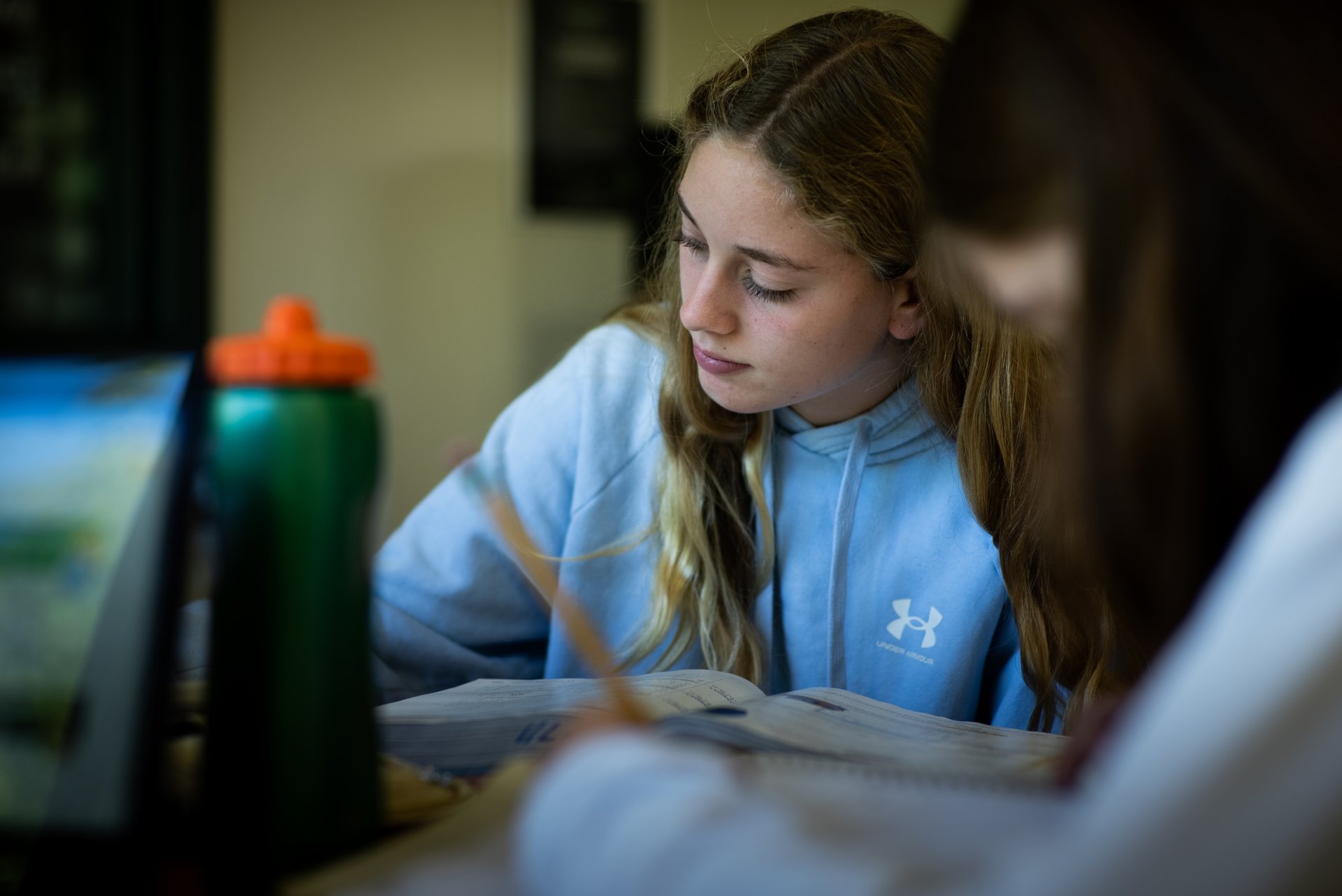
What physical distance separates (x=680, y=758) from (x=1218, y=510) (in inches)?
11.0

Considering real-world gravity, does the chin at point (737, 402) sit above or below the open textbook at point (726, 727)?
above

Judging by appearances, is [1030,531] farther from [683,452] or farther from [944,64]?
[944,64]

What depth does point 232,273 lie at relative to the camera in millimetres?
2479

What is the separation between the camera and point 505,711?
77 centimetres

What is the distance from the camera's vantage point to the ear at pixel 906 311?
1.10 m

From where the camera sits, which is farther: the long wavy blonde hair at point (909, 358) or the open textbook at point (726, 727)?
the long wavy blonde hair at point (909, 358)

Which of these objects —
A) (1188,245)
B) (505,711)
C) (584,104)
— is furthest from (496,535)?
(584,104)

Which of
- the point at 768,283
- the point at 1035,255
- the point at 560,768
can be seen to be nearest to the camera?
the point at 560,768

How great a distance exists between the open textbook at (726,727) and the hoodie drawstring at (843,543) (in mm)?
287

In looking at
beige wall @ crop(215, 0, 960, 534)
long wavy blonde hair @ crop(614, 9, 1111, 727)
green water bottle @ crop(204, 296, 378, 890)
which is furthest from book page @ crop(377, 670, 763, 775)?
beige wall @ crop(215, 0, 960, 534)

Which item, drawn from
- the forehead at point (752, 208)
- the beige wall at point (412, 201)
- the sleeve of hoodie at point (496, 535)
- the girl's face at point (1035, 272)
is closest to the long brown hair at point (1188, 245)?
the girl's face at point (1035, 272)

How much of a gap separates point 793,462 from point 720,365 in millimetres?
187

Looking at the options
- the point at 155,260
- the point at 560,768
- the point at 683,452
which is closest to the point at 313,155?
the point at 155,260

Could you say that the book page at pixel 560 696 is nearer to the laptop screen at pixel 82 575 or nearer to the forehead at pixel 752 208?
the laptop screen at pixel 82 575
